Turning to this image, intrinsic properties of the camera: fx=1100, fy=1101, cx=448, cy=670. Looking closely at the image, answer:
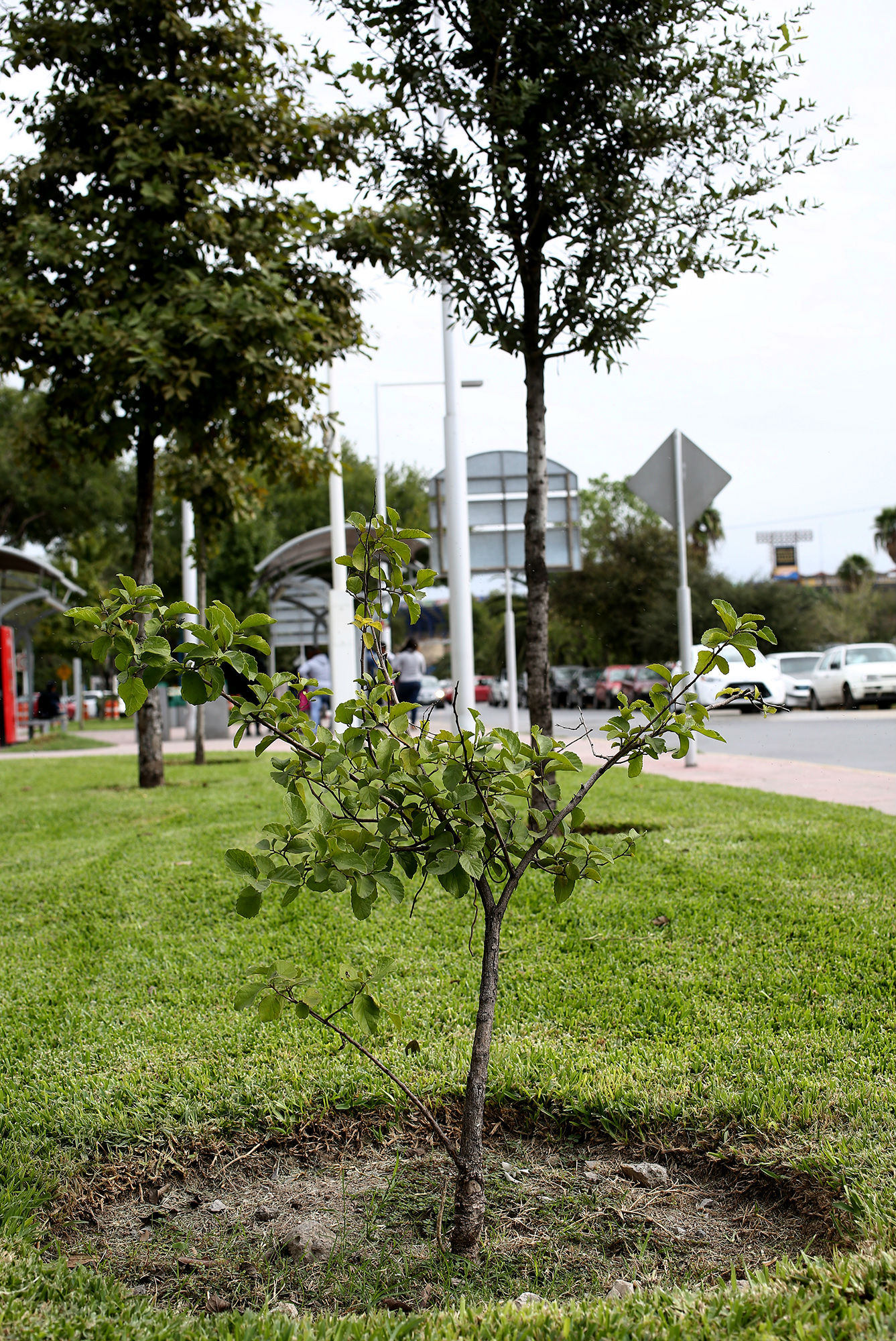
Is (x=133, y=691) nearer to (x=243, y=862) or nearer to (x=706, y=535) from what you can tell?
(x=243, y=862)

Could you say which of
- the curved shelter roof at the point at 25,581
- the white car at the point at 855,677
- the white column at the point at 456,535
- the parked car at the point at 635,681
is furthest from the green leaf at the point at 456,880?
the parked car at the point at 635,681

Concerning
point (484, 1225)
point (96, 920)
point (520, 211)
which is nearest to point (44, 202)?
point (520, 211)

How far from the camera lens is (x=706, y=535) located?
63.9 m

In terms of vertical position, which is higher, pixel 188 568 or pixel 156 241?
pixel 156 241

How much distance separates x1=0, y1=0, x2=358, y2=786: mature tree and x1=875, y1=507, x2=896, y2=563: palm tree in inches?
2316

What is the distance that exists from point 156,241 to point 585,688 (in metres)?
31.1

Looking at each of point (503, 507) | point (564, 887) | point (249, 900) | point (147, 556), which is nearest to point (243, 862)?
point (249, 900)

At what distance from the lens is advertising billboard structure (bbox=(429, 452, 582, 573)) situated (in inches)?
579

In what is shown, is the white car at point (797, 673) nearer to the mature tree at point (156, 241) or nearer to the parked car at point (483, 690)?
the mature tree at point (156, 241)

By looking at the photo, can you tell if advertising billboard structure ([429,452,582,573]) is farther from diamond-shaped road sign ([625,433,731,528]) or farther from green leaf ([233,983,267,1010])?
green leaf ([233,983,267,1010])

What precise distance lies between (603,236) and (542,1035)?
4519 mm

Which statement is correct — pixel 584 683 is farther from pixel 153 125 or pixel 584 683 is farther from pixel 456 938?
pixel 456 938

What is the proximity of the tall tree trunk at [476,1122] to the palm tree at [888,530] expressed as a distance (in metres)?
66.3

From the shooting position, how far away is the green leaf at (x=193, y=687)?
7.07ft
